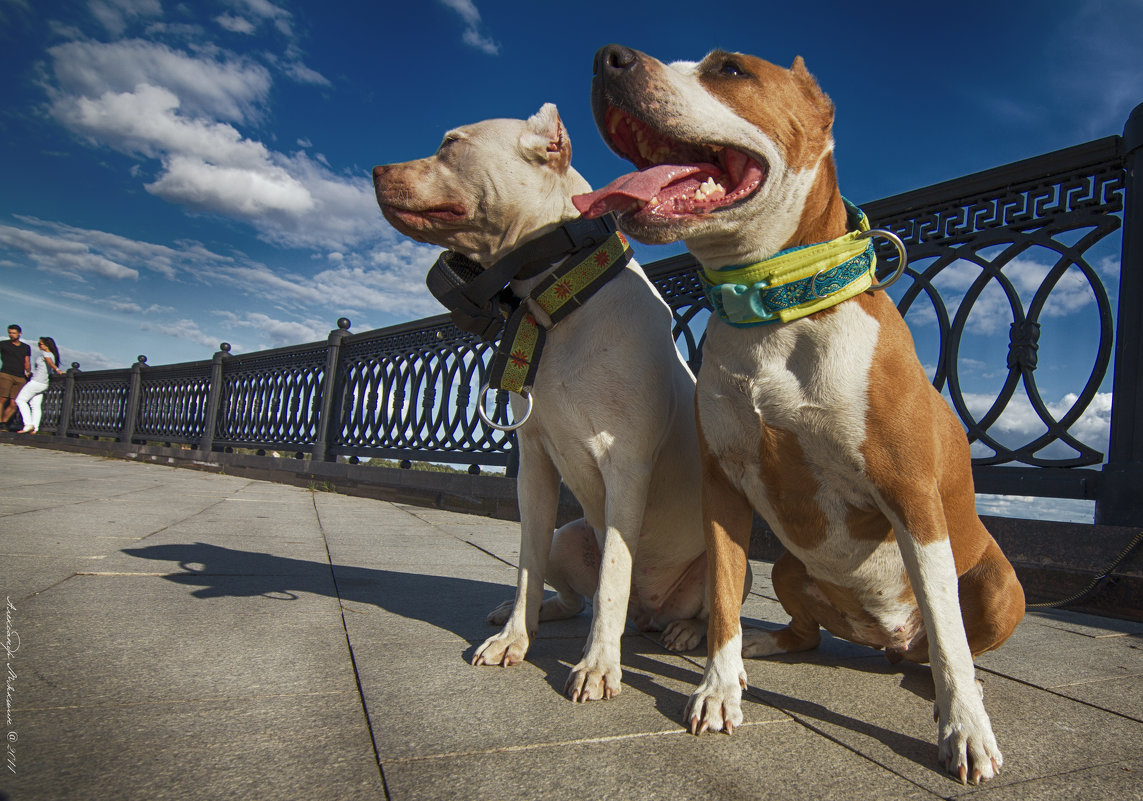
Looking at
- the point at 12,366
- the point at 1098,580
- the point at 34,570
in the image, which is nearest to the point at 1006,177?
the point at 1098,580

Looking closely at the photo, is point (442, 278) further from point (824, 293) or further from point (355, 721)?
point (355, 721)

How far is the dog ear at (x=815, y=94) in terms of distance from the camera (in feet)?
5.67

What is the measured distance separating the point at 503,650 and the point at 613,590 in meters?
0.38

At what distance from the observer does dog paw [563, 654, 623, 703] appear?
63.7 inches

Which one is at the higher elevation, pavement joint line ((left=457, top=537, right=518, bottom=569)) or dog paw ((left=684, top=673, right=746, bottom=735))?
dog paw ((left=684, top=673, right=746, bottom=735))

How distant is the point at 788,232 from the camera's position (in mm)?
1667

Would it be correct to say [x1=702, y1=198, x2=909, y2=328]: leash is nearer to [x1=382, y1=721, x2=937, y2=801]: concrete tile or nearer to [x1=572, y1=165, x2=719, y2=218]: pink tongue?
[x1=572, y1=165, x2=719, y2=218]: pink tongue

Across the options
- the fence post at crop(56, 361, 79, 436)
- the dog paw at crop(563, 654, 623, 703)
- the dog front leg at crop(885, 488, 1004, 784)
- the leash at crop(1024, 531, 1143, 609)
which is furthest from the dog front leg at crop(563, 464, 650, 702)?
the fence post at crop(56, 361, 79, 436)

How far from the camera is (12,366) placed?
52.0ft

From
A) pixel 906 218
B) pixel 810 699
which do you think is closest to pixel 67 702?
pixel 810 699

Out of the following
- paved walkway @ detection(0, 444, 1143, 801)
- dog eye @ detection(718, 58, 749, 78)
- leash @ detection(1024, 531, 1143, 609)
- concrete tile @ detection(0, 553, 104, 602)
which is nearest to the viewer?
paved walkway @ detection(0, 444, 1143, 801)

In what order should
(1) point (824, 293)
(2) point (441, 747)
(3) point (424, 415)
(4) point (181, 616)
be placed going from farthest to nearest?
(3) point (424, 415), (4) point (181, 616), (1) point (824, 293), (2) point (441, 747)

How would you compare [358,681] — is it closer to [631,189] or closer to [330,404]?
[631,189]

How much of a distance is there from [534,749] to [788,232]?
4.43ft
